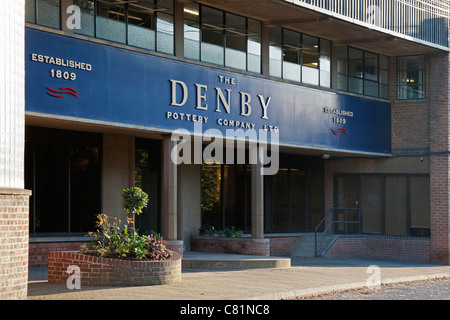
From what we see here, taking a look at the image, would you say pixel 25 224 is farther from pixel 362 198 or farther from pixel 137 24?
pixel 362 198

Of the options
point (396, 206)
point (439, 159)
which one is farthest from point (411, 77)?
point (396, 206)

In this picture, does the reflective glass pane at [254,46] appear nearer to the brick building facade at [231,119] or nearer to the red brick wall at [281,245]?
the brick building facade at [231,119]

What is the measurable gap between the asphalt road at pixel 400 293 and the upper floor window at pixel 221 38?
27.7 feet

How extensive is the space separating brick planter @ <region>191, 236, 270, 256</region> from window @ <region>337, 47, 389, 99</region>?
24.3 feet

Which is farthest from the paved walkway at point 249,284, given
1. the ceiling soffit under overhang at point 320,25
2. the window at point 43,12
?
the ceiling soffit under overhang at point 320,25

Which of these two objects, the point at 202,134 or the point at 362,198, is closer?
the point at 202,134

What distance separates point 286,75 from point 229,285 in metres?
10.5

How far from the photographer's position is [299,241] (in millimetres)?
26688

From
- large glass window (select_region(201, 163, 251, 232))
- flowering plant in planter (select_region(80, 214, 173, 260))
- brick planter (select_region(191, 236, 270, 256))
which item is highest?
large glass window (select_region(201, 163, 251, 232))

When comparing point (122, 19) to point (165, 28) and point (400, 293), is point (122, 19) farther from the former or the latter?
point (400, 293)

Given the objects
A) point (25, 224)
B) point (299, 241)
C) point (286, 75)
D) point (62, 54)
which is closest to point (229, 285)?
point (25, 224)

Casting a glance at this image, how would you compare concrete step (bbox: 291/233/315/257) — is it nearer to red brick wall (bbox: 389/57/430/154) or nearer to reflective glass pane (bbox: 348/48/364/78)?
red brick wall (bbox: 389/57/430/154)

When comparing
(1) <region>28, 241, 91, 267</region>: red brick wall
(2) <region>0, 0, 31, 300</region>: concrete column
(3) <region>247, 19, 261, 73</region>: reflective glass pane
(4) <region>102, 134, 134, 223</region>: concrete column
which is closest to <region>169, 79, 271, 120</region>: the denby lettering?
(3) <region>247, 19, 261, 73</region>: reflective glass pane

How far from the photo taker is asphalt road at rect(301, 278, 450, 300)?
14.1m
